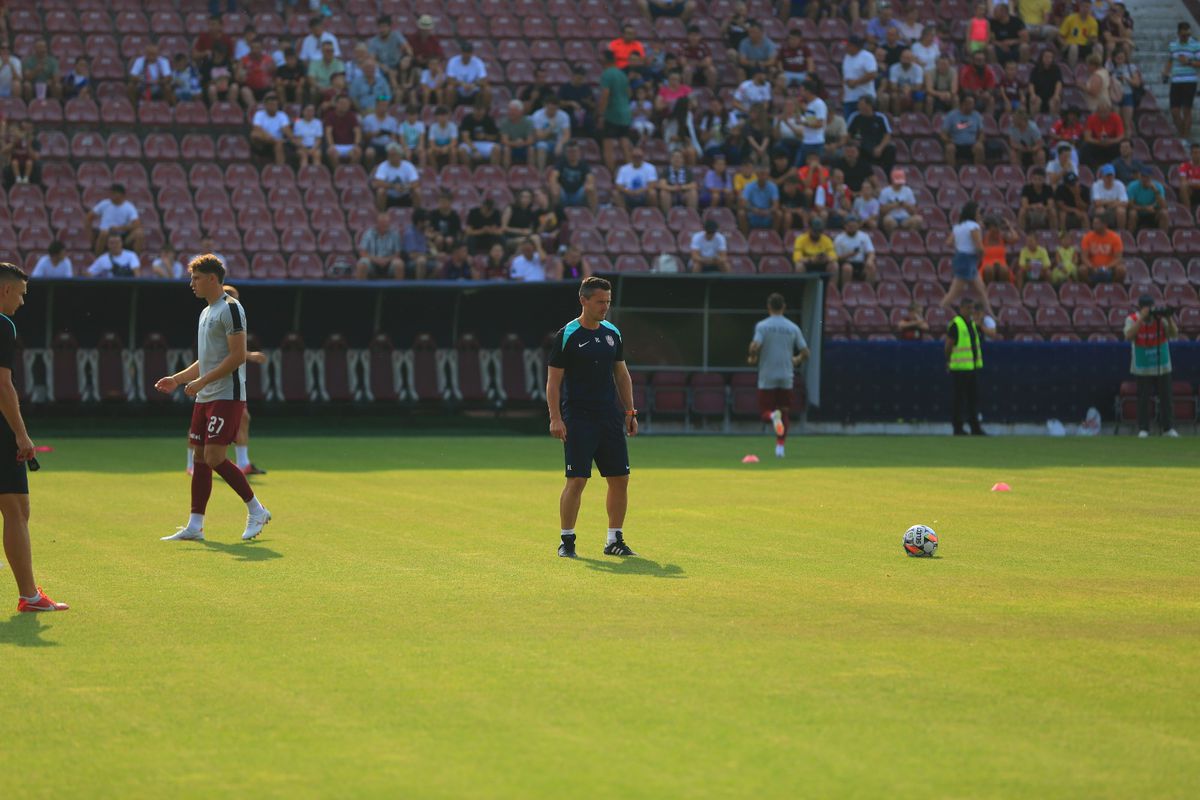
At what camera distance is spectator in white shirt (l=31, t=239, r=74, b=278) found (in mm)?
26062

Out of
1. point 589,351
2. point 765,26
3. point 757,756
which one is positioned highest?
point 765,26

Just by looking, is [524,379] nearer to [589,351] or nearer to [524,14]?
[524,14]

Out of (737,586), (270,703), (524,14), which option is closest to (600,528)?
(737,586)

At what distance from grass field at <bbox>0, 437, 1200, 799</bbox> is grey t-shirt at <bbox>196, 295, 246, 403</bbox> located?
128 centimetres

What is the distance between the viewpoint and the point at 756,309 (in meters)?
29.1

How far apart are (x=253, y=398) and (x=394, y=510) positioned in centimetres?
1345

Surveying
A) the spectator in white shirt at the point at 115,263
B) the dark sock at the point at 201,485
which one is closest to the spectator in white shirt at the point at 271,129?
the spectator in white shirt at the point at 115,263

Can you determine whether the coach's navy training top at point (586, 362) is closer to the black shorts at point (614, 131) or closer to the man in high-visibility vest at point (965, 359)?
the man in high-visibility vest at point (965, 359)

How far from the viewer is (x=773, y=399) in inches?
941

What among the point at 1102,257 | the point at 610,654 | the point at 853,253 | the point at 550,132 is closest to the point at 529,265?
the point at 550,132

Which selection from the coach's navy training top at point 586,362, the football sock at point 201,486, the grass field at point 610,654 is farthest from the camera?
the football sock at point 201,486

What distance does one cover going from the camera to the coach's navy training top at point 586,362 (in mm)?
12477

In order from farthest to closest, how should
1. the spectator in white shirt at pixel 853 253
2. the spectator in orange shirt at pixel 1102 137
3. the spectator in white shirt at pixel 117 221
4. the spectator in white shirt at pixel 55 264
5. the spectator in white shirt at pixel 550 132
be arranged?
1. the spectator in orange shirt at pixel 1102 137
2. the spectator in white shirt at pixel 550 132
3. the spectator in white shirt at pixel 853 253
4. the spectator in white shirt at pixel 117 221
5. the spectator in white shirt at pixel 55 264

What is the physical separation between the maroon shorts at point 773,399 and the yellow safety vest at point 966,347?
4.79 metres
